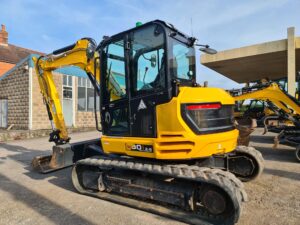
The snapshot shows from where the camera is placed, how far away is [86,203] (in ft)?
15.2

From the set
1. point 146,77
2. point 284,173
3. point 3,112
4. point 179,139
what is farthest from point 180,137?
point 3,112

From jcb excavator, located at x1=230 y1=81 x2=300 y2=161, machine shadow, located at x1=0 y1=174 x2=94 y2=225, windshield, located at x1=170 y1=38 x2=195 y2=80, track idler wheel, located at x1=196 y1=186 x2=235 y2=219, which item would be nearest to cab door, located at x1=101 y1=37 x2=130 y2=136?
windshield, located at x1=170 y1=38 x2=195 y2=80

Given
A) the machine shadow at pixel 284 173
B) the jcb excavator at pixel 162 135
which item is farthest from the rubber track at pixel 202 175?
the machine shadow at pixel 284 173

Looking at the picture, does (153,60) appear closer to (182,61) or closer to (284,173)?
(182,61)

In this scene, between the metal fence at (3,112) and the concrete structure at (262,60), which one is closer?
the concrete structure at (262,60)

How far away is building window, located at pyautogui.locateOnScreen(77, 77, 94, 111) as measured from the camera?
19.2 m

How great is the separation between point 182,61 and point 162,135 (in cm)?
160

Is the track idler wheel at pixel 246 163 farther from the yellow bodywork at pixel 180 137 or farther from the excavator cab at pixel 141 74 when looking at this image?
the excavator cab at pixel 141 74

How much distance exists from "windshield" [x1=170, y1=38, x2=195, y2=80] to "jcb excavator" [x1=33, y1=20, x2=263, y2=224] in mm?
18

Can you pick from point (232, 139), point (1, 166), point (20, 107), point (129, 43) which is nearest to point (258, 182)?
point (232, 139)

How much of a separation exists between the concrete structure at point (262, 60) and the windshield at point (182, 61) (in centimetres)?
1259

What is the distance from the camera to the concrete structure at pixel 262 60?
50.2 feet

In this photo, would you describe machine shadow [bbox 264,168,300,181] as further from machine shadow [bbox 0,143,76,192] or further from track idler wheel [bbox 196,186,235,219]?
machine shadow [bbox 0,143,76,192]

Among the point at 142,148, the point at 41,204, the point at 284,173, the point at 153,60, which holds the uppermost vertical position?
the point at 153,60
